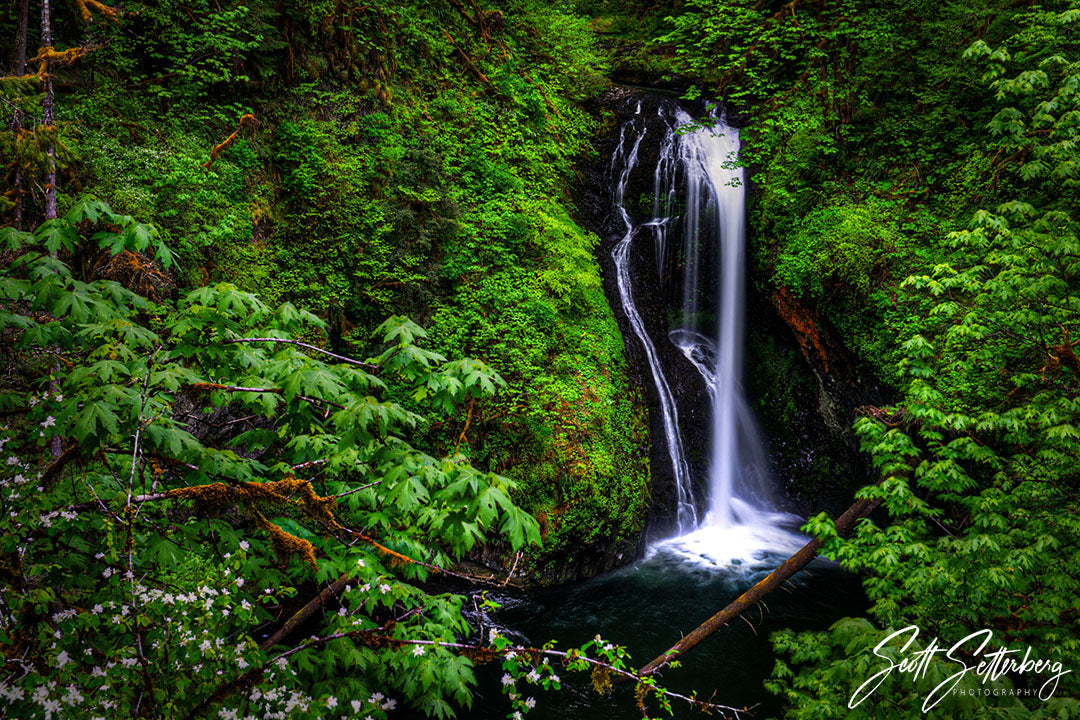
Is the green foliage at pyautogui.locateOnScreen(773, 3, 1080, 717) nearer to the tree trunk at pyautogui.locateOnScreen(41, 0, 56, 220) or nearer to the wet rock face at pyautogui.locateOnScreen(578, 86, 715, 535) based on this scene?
the wet rock face at pyautogui.locateOnScreen(578, 86, 715, 535)

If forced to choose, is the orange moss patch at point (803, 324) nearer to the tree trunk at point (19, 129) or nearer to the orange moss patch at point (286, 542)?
the orange moss patch at point (286, 542)

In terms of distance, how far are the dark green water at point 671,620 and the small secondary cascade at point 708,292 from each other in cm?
162

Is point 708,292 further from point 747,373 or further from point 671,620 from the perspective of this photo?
point 671,620

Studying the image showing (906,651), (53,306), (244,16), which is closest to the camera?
(53,306)

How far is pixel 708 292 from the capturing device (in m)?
11.8

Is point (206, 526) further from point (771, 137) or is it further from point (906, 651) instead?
point (771, 137)

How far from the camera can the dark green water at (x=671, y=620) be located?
546cm

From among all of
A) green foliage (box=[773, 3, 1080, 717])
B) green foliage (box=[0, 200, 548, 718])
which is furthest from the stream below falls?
green foliage (box=[0, 200, 548, 718])

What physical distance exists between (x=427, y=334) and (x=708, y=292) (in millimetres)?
7816

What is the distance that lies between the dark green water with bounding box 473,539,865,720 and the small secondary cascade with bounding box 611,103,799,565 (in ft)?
5.31

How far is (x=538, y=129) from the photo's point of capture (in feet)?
36.4

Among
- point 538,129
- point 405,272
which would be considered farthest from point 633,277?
point 405,272

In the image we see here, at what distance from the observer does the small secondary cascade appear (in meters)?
10.3

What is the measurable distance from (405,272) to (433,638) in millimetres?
5982
